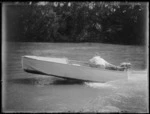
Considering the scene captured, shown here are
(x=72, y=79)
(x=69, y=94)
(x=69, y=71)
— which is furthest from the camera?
(x=72, y=79)

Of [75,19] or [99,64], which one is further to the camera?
[75,19]

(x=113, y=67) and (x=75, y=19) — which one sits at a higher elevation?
(x=75, y=19)

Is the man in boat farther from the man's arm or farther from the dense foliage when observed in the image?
the dense foliage

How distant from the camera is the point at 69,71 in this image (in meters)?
7.70

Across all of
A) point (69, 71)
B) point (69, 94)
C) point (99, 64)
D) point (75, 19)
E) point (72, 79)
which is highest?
point (75, 19)

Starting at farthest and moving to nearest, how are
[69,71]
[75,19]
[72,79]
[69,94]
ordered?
1. [75,19]
2. [72,79]
3. [69,71]
4. [69,94]

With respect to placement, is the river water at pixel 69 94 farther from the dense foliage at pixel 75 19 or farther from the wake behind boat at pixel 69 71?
the dense foliage at pixel 75 19

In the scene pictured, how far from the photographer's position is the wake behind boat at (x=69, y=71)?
7660 millimetres

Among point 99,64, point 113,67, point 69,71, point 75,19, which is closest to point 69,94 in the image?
point 69,71

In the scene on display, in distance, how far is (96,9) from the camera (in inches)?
381

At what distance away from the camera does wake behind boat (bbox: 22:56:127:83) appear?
302 inches

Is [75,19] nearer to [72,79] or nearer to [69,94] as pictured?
[72,79]

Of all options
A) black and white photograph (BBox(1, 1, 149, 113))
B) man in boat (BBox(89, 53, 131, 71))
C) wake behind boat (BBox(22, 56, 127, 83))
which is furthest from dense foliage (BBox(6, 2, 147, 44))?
man in boat (BBox(89, 53, 131, 71))

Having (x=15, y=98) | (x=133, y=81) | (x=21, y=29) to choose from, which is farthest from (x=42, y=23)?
(x=15, y=98)
